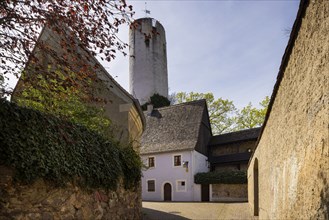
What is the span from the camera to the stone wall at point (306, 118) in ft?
8.87

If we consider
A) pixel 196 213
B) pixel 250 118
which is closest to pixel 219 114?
pixel 250 118

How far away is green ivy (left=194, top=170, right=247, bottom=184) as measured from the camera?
82.3 feet

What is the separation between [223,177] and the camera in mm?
25938

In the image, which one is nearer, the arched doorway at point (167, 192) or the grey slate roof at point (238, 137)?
the grey slate roof at point (238, 137)

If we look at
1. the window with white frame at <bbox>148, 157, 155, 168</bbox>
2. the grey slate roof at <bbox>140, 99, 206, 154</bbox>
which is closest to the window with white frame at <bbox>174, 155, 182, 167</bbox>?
the grey slate roof at <bbox>140, 99, 206, 154</bbox>

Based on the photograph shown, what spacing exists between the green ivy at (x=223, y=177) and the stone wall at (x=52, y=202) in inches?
750

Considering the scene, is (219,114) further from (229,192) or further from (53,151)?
(53,151)

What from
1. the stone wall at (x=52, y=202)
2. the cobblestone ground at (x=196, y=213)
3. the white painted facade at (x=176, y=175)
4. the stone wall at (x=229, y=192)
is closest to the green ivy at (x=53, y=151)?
the stone wall at (x=52, y=202)

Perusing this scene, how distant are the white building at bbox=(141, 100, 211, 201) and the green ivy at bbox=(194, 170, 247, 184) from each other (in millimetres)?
772

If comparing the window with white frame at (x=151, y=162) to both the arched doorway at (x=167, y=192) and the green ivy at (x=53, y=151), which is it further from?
the green ivy at (x=53, y=151)

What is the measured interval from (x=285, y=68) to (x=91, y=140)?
169 inches

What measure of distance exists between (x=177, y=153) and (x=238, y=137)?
6.15m

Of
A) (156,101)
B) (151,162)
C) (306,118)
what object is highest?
(156,101)

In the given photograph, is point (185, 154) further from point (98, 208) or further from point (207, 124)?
point (98, 208)
